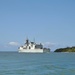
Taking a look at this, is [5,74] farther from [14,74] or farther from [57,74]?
[57,74]

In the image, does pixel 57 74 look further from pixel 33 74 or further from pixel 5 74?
pixel 5 74

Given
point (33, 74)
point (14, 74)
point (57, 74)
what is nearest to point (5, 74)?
point (14, 74)

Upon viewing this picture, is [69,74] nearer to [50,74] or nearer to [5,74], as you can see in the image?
[50,74]

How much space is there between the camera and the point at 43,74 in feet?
164

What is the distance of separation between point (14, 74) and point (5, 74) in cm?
146

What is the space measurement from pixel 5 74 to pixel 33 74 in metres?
4.52

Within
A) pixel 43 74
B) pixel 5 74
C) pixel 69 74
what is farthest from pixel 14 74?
pixel 69 74

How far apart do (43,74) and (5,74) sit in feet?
20.1

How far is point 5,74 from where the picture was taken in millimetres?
50156

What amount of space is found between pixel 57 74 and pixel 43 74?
2274mm

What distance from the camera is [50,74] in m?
49.8

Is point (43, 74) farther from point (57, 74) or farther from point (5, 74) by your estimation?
point (5, 74)

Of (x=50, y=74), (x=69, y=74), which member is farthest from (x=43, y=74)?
(x=69, y=74)

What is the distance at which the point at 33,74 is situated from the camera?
49.9 m
